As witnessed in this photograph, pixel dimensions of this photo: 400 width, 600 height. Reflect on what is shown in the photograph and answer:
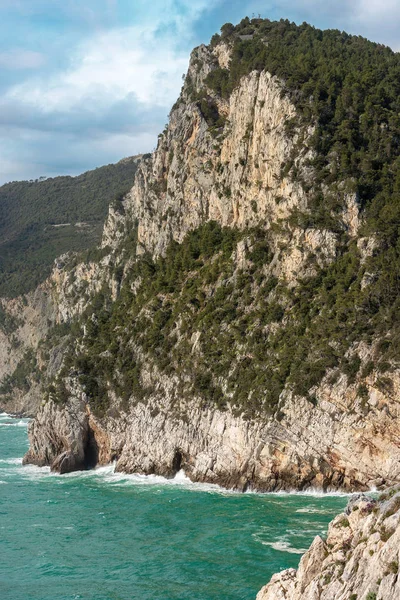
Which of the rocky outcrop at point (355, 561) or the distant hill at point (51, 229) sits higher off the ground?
the distant hill at point (51, 229)

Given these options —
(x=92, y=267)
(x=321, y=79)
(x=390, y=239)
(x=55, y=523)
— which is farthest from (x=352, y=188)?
(x=92, y=267)

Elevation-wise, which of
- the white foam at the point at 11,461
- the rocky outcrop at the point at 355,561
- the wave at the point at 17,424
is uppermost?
the rocky outcrop at the point at 355,561

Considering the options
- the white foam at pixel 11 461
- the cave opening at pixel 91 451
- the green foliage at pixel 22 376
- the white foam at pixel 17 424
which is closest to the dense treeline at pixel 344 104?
the cave opening at pixel 91 451

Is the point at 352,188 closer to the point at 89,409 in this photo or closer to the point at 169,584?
the point at 89,409

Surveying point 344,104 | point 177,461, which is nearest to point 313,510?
point 177,461

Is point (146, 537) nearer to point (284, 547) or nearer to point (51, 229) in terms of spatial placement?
point (284, 547)

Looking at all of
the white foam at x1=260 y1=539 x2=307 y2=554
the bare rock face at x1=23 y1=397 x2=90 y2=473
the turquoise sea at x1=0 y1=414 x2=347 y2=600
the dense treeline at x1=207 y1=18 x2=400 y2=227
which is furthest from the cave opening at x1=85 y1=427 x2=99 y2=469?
the white foam at x1=260 y1=539 x2=307 y2=554

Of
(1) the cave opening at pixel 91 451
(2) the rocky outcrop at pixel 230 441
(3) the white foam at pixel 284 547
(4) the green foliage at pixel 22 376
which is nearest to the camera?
(3) the white foam at pixel 284 547

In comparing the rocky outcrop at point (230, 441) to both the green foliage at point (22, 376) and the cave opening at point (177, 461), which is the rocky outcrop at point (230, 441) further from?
the green foliage at point (22, 376)
